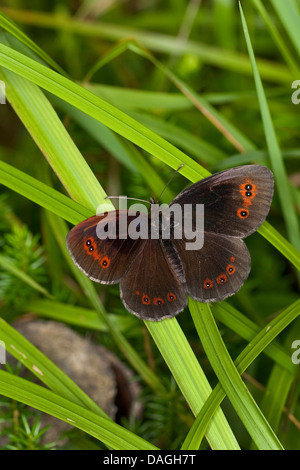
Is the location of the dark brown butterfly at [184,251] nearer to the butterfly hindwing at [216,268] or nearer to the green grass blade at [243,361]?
the butterfly hindwing at [216,268]

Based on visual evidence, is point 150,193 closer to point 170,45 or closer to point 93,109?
point 93,109

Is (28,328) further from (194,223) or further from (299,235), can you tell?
(299,235)

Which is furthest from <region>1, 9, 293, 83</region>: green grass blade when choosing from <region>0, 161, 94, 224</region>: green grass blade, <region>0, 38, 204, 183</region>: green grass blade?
<region>0, 161, 94, 224</region>: green grass blade

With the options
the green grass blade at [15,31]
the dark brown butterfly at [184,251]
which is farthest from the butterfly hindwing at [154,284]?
the green grass blade at [15,31]

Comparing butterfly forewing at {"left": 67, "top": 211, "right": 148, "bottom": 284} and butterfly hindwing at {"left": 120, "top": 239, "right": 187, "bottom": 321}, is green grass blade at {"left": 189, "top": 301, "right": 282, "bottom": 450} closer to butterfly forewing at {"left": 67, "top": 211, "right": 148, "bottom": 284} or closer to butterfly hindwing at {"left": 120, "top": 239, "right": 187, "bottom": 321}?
butterfly hindwing at {"left": 120, "top": 239, "right": 187, "bottom": 321}

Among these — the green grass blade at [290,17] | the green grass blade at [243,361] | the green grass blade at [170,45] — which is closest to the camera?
the green grass blade at [243,361]

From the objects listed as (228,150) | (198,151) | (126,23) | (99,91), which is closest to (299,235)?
(198,151)

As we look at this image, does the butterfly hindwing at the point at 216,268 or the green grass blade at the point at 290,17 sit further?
the green grass blade at the point at 290,17

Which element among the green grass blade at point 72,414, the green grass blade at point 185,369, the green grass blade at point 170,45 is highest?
the green grass blade at point 170,45

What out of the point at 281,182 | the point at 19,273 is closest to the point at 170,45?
the point at 281,182
